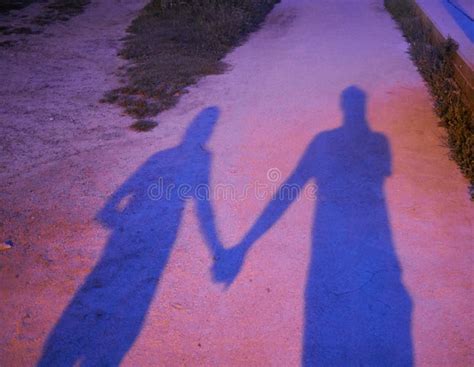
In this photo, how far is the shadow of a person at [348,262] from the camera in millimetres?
2979

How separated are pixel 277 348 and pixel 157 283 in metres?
1.23

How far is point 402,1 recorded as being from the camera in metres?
12.9

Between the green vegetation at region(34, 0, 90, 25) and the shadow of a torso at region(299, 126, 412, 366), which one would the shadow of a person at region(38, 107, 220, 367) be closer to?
the shadow of a torso at region(299, 126, 412, 366)

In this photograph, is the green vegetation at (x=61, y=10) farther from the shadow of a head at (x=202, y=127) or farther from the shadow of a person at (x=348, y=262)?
the shadow of a person at (x=348, y=262)

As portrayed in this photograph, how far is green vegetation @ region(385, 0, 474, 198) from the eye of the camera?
16.4 ft

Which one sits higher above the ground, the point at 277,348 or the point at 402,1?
the point at 402,1

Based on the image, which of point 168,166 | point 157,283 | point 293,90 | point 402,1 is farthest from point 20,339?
point 402,1

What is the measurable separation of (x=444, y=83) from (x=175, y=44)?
632cm

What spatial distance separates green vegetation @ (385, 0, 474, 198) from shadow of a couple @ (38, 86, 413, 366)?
3.04 feet

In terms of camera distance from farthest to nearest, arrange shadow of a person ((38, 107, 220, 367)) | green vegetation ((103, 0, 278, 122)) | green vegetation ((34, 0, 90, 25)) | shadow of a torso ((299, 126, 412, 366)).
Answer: green vegetation ((34, 0, 90, 25)) < green vegetation ((103, 0, 278, 122)) < shadow of a person ((38, 107, 220, 367)) < shadow of a torso ((299, 126, 412, 366))

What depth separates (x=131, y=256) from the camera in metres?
3.85

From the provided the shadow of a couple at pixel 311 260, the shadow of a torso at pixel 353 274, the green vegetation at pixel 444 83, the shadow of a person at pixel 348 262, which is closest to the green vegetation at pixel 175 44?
the shadow of a couple at pixel 311 260

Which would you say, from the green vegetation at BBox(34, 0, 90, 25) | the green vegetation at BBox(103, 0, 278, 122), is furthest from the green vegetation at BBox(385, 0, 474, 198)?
the green vegetation at BBox(34, 0, 90, 25)

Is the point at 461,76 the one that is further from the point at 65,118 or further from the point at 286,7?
the point at 286,7
